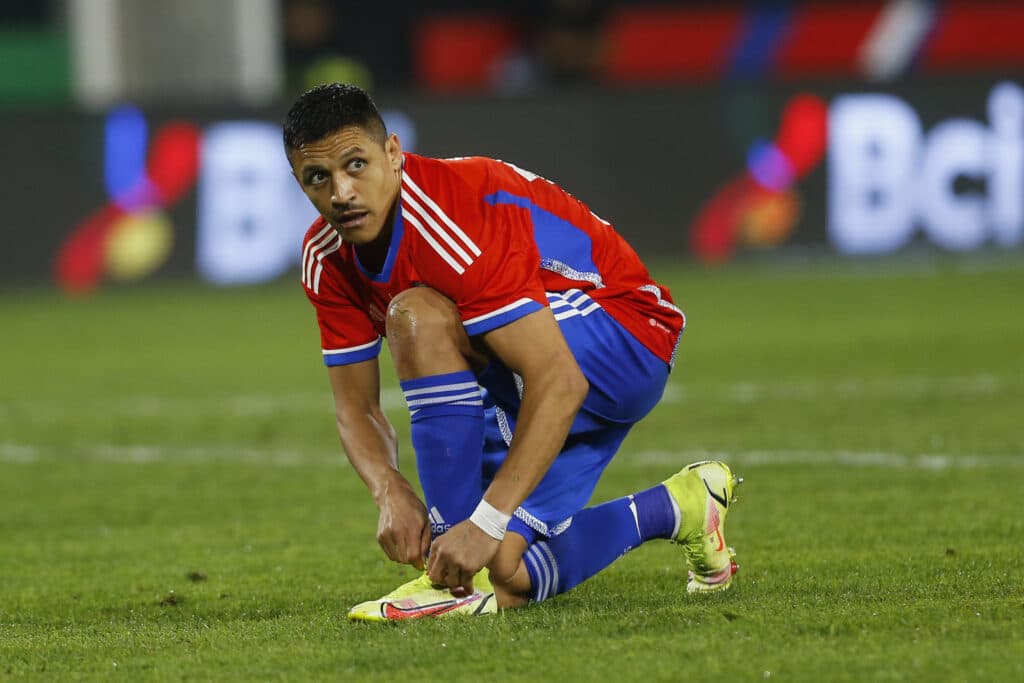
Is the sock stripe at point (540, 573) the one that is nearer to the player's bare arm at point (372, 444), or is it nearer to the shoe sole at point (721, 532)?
the player's bare arm at point (372, 444)

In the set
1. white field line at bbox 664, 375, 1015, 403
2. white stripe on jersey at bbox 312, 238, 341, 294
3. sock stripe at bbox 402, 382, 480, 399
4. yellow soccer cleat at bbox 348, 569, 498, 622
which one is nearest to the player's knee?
sock stripe at bbox 402, 382, 480, 399

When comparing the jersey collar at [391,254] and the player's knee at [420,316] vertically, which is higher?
the jersey collar at [391,254]

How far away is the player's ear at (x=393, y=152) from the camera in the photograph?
3926 mm

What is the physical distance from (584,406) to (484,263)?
1.88ft

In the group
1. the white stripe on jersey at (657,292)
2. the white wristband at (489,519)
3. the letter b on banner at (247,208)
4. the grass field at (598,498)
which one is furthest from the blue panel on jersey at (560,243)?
the letter b on banner at (247,208)

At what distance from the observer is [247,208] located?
14.3 m

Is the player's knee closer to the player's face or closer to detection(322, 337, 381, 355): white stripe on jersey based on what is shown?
the player's face

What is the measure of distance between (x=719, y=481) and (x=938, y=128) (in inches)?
434

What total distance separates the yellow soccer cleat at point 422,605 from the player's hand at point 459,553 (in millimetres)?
167

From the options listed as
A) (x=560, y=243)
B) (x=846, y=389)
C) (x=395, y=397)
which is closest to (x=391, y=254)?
(x=560, y=243)

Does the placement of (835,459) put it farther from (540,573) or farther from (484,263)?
(484,263)

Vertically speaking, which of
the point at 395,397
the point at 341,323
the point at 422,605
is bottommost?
the point at 395,397

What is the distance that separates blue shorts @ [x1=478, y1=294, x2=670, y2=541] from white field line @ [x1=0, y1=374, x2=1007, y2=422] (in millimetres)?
3940

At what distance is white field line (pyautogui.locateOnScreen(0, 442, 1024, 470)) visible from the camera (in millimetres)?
6352
